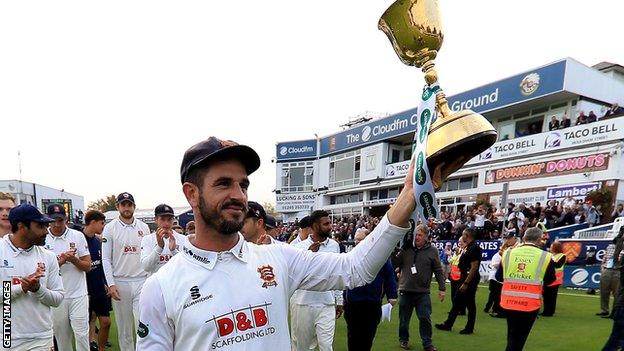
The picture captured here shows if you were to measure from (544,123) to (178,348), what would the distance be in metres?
28.0

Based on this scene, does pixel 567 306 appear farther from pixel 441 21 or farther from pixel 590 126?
pixel 590 126

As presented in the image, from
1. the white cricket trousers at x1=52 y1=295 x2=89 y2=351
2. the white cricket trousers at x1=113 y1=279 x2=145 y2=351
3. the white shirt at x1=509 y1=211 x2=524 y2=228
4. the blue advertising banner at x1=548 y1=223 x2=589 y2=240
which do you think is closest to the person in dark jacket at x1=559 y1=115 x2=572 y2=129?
the white shirt at x1=509 y1=211 x2=524 y2=228

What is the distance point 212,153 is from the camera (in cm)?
166

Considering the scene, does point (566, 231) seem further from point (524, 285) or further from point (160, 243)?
point (160, 243)

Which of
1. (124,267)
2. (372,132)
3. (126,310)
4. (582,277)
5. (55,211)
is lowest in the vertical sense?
(582,277)

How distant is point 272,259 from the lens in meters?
1.89

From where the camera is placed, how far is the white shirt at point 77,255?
5548 mm

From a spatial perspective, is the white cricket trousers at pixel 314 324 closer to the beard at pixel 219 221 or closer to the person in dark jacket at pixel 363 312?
the person in dark jacket at pixel 363 312

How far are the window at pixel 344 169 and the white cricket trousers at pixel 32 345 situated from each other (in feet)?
119

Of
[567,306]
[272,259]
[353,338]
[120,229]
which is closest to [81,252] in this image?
[120,229]

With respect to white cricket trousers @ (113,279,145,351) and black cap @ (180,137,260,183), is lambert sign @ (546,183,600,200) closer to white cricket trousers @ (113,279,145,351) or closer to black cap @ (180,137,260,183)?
white cricket trousers @ (113,279,145,351)

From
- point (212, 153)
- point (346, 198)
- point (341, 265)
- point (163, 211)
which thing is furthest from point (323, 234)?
point (346, 198)

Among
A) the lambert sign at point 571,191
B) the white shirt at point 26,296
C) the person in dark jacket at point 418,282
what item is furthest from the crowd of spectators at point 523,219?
the white shirt at point 26,296

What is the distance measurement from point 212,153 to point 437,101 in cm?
97
